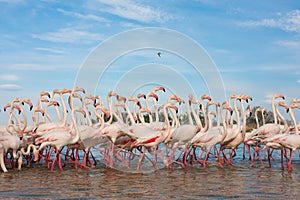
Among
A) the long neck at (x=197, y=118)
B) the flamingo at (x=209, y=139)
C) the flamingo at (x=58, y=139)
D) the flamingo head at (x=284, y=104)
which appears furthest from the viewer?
the flamingo head at (x=284, y=104)

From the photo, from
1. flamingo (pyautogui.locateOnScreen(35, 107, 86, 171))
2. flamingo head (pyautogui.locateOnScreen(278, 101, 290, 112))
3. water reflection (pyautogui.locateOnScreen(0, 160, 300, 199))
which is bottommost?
water reflection (pyautogui.locateOnScreen(0, 160, 300, 199))

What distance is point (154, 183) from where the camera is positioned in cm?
1245

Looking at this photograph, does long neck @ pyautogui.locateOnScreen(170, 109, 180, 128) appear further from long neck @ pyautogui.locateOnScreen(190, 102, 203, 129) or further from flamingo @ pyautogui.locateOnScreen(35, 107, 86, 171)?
flamingo @ pyautogui.locateOnScreen(35, 107, 86, 171)

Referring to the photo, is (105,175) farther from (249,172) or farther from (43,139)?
(249,172)

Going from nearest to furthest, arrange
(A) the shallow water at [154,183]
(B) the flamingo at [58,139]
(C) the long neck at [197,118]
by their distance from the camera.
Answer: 1. (A) the shallow water at [154,183]
2. (B) the flamingo at [58,139]
3. (C) the long neck at [197,118]

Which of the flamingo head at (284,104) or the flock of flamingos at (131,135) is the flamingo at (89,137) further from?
the flamingo head at (284,104)

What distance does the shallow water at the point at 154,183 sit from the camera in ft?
35.4

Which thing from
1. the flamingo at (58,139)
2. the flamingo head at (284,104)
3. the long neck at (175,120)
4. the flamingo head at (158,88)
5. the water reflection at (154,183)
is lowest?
the water reflection at (154,183)

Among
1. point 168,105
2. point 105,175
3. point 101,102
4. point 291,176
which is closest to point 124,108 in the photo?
point 101,102

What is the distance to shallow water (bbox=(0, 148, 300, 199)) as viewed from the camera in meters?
10.8

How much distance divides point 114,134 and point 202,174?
144 inches

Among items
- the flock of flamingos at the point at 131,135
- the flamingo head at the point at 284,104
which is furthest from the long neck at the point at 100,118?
the flamingo head at the point at 284,104

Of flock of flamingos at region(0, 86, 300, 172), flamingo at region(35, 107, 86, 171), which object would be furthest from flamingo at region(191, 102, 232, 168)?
flamingo at region(35, 107, 86, 171)

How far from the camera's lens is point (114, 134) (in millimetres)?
16500
